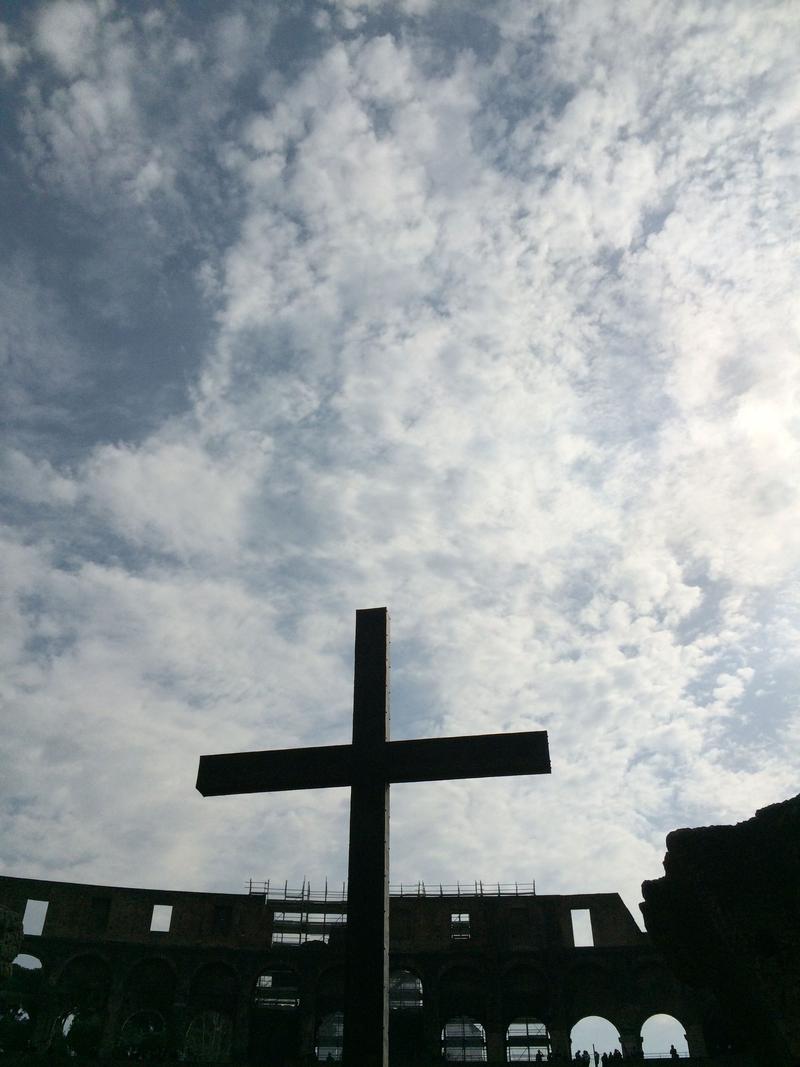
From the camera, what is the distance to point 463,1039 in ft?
112

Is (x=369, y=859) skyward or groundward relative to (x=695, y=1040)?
skyward

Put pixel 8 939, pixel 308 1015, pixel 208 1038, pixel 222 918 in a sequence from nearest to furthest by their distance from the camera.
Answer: pixel 8 939, pixel 308 1015, pixel 208 1038, pixel 222 918

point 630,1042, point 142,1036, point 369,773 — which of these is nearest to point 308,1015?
point 142,1036

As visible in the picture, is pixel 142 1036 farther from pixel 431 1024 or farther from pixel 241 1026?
pixel 431 1024

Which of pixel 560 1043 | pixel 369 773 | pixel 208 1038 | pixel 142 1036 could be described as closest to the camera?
pixel 369 773

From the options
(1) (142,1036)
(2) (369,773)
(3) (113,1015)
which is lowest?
(1) (142,1036)

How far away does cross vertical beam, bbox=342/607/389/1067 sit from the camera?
727 cm

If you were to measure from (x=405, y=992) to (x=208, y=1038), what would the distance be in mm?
8986

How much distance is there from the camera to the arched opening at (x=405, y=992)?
35031 millimetres

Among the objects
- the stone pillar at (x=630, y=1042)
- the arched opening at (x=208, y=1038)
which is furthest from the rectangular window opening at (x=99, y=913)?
the stone pillar at (x=630, y=1042)

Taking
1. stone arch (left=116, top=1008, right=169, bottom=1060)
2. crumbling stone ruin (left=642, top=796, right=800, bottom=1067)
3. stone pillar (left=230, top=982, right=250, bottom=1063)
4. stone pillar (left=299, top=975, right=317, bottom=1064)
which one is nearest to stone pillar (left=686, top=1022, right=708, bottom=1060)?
stone pillar (left=299, top=975, right=317, bottom=1064)

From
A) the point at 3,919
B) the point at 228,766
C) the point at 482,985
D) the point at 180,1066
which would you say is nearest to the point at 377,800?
the point at 228,766

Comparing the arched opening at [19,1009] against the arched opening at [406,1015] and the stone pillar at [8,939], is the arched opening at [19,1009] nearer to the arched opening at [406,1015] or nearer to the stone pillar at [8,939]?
the arched opening at [406,1015]

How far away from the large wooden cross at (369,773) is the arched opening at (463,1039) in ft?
103
